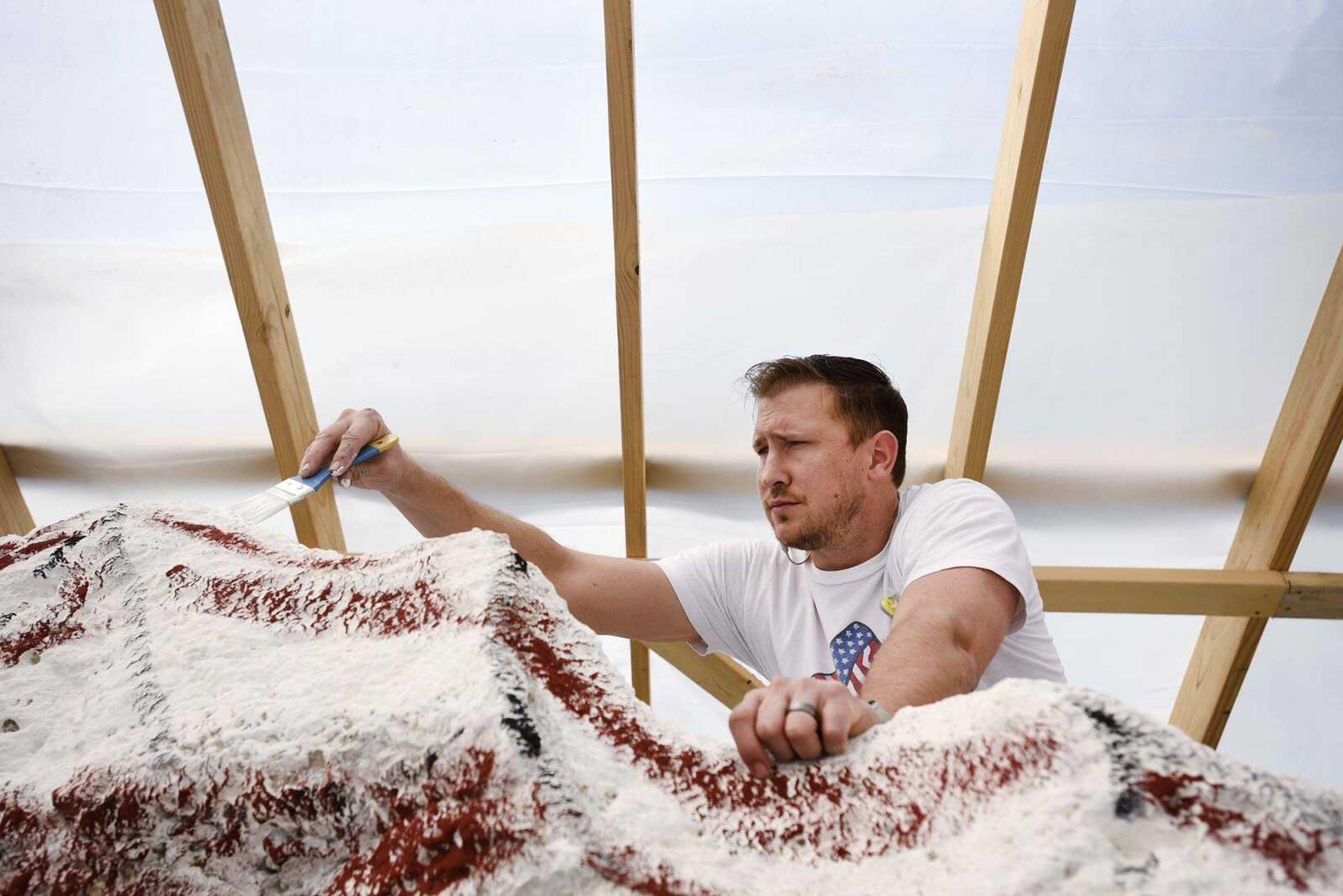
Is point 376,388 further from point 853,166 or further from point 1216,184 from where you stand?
point 1216,184

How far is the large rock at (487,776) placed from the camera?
0.59 m

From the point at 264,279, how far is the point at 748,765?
6.27 ft

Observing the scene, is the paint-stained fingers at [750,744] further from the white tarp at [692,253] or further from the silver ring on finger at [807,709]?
the white tarp at [692,253]

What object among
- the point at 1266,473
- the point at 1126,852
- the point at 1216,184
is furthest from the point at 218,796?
the point at 1266,473

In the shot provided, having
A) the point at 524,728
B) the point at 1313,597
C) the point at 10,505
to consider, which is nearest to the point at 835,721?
the point at 524,728

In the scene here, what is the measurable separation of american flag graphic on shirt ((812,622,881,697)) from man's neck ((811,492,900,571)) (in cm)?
13

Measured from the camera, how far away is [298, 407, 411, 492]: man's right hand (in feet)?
4.87

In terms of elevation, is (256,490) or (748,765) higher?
(748,765)

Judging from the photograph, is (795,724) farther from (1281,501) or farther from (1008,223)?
(1281,501)

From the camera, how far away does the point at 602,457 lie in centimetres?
274

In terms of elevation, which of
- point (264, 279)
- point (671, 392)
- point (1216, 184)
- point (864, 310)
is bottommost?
point (671, 392)

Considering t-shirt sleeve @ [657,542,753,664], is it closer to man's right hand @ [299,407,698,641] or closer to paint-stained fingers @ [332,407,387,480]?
man's right hand @ [299,407,698,641]

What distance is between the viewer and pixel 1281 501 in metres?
2.52

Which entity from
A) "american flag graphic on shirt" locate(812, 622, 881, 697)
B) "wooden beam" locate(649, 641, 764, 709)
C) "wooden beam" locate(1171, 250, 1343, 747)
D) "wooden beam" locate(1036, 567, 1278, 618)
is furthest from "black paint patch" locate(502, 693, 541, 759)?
"wooden beam" locate(1171, 250, 1343, 747)
